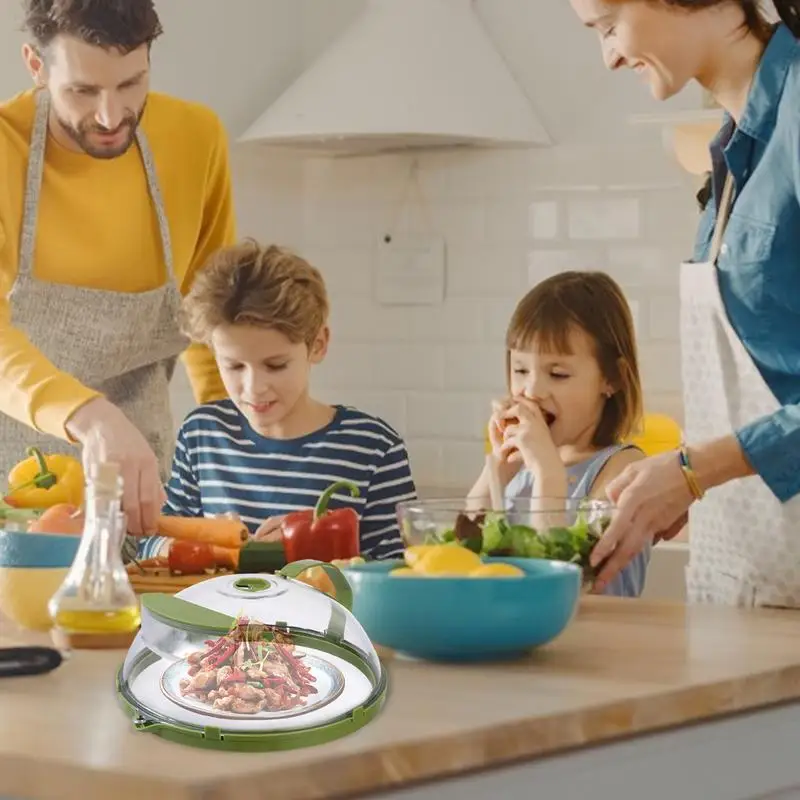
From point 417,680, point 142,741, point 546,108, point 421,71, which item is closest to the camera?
point 142,741

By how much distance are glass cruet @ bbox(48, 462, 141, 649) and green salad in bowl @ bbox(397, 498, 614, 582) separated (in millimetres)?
300

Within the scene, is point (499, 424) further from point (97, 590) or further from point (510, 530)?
point (97, 590)

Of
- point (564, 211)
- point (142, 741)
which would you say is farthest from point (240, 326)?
point (142, 741)

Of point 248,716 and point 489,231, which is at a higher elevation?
point 489,231

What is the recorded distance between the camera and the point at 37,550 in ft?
5.40

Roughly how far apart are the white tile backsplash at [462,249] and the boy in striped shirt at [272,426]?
3.42 feet

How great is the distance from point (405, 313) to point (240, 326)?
1346 mm

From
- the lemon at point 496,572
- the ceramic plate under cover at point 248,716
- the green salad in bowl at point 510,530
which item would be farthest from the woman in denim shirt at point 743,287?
the ceramic plate under cover at point 248,716

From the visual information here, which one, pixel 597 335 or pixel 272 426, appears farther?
pixel 272 426

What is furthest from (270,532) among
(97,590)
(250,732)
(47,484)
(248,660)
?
(250,732)

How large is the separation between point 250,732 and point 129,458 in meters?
1.06

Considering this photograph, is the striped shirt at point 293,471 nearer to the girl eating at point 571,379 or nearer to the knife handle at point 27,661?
the girl eating at point 571,379

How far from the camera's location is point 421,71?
3.60 meters

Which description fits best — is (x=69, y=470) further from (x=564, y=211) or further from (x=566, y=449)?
(x=564, y=211)
